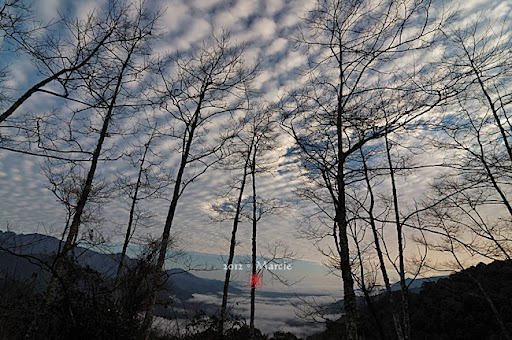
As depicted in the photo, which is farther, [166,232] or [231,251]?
[231,251]

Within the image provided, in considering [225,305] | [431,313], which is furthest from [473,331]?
[225,305]

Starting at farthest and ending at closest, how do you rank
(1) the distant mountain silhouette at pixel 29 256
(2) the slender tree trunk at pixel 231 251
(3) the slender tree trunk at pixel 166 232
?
(2) the slender tree trunk at pixel 231 251
(3) the slender tree trunk at pixel 166 232
(1) the distant mountain silhouette at pixel 29 256

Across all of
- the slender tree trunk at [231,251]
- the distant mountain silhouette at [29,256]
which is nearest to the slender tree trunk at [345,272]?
the distant mountain silhouette at [29,256]

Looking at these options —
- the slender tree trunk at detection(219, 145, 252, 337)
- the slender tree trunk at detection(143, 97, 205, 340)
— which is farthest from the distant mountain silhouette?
the slender tree trunk at detection(219, 145, 252, 337)

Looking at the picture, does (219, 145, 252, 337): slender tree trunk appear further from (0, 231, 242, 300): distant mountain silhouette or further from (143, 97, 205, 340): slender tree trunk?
(143, 97, 205, 340): slender tree trunk

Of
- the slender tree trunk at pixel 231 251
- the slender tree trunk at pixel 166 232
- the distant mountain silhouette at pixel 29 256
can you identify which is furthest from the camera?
the slender tree trunk at pixel 231 251

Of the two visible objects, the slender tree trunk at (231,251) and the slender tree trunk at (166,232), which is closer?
the slender tree trunk at (166,232)

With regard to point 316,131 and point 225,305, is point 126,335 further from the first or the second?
point 225,305

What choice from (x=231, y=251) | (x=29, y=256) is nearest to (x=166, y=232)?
(x=29, y=256)

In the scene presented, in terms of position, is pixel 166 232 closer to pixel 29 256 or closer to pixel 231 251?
pixel 29 256

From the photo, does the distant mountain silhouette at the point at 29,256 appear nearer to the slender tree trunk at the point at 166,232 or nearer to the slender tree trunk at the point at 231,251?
the slender tree trunk at the point at 166,232

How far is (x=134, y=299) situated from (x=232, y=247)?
5.20 metres

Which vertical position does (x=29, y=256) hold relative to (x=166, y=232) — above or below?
below

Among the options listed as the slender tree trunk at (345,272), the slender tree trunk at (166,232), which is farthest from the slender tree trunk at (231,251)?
the slender tree trunk at (345,272)
